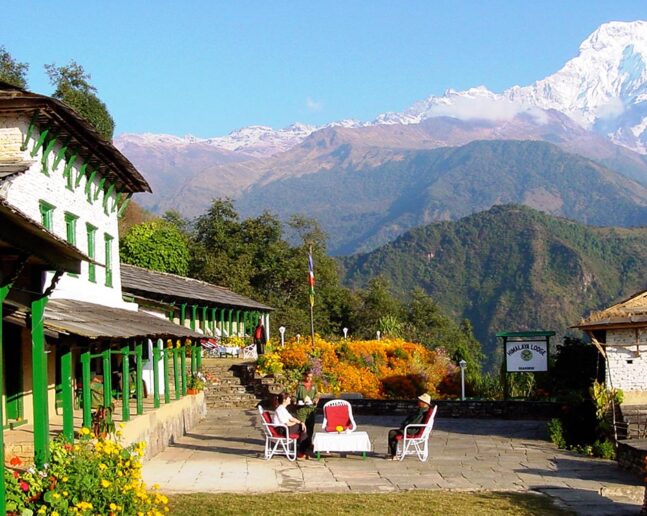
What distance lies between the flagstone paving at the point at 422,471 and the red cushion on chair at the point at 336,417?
0.56 m

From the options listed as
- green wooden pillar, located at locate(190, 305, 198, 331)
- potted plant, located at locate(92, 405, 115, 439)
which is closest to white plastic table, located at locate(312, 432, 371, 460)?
potted plant, located at locate(92, 405, 115, 439)

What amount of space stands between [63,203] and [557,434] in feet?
35.8

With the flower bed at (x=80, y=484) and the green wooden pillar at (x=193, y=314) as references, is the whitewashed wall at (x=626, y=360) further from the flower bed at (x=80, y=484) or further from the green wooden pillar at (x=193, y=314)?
the green wooden pillar at (x=193, y=314)

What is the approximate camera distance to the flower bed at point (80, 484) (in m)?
8.00

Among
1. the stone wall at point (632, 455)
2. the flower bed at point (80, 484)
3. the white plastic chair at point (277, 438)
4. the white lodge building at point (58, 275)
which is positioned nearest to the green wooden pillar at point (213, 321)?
the white lodge building at point (58, 275)

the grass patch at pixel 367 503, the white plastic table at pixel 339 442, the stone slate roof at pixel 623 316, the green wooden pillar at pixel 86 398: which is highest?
the stone slate roof at pixel 623 316

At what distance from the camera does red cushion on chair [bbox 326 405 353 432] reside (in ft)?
51.9

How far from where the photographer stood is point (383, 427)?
2205cm

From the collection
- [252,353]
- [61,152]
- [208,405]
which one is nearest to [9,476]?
[61,152]

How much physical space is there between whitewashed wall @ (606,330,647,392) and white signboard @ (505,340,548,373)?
6.67m

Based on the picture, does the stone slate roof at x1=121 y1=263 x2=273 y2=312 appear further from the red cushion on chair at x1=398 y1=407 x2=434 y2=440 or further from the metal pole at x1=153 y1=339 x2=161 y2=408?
the red cushion on chair at x1=398 y1=407 x2=434 y2=440

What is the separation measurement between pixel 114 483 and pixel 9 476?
947 millimetres

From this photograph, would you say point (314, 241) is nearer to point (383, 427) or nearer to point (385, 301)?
point (385, 301)

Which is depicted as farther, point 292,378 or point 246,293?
point 246,293
